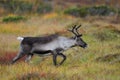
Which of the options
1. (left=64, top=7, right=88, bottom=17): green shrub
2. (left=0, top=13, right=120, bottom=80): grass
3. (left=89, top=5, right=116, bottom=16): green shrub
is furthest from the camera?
(left=89, top=5, right=116, bottom=16): green shrub

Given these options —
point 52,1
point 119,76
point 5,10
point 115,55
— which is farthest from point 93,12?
point 119,76

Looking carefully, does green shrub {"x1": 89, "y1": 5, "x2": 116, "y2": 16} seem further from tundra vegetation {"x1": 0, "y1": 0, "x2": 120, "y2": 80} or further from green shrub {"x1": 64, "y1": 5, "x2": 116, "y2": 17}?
tundra vegetation {"x1": 0, "y1": 0, "x2": 120, "y2": 80}

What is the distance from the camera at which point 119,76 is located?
13453mm

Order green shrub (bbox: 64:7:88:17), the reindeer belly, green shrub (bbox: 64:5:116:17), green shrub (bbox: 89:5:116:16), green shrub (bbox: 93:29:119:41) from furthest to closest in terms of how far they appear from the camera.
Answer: green shrub (bbox: 89:5:116:16) < green shrub (bbox: 64:5:116:17) < green shrub (bbox: 64:7:88:17) < green shrub (bbox: 93:29:119:41) < the reindeer belly

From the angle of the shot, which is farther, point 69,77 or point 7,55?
point 7,55

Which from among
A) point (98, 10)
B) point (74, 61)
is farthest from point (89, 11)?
point (74, 61)

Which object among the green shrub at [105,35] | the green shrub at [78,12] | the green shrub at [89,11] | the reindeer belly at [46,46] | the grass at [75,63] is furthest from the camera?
the green shrub at [89,11]

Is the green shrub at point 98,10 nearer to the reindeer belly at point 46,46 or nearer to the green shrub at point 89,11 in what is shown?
the green shrub at point 89,11

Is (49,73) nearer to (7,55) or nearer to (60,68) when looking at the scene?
(60,68)

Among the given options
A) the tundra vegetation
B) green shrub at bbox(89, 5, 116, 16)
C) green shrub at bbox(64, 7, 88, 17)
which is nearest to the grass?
the tundra vegetation

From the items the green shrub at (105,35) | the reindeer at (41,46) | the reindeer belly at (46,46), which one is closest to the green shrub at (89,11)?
the green shrub at (105,35)

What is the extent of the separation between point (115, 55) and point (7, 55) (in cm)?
408

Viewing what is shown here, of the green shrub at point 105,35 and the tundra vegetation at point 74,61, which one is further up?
the green shrub at point 105,35

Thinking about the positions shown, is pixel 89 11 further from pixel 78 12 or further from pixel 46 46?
pixel 46 46
